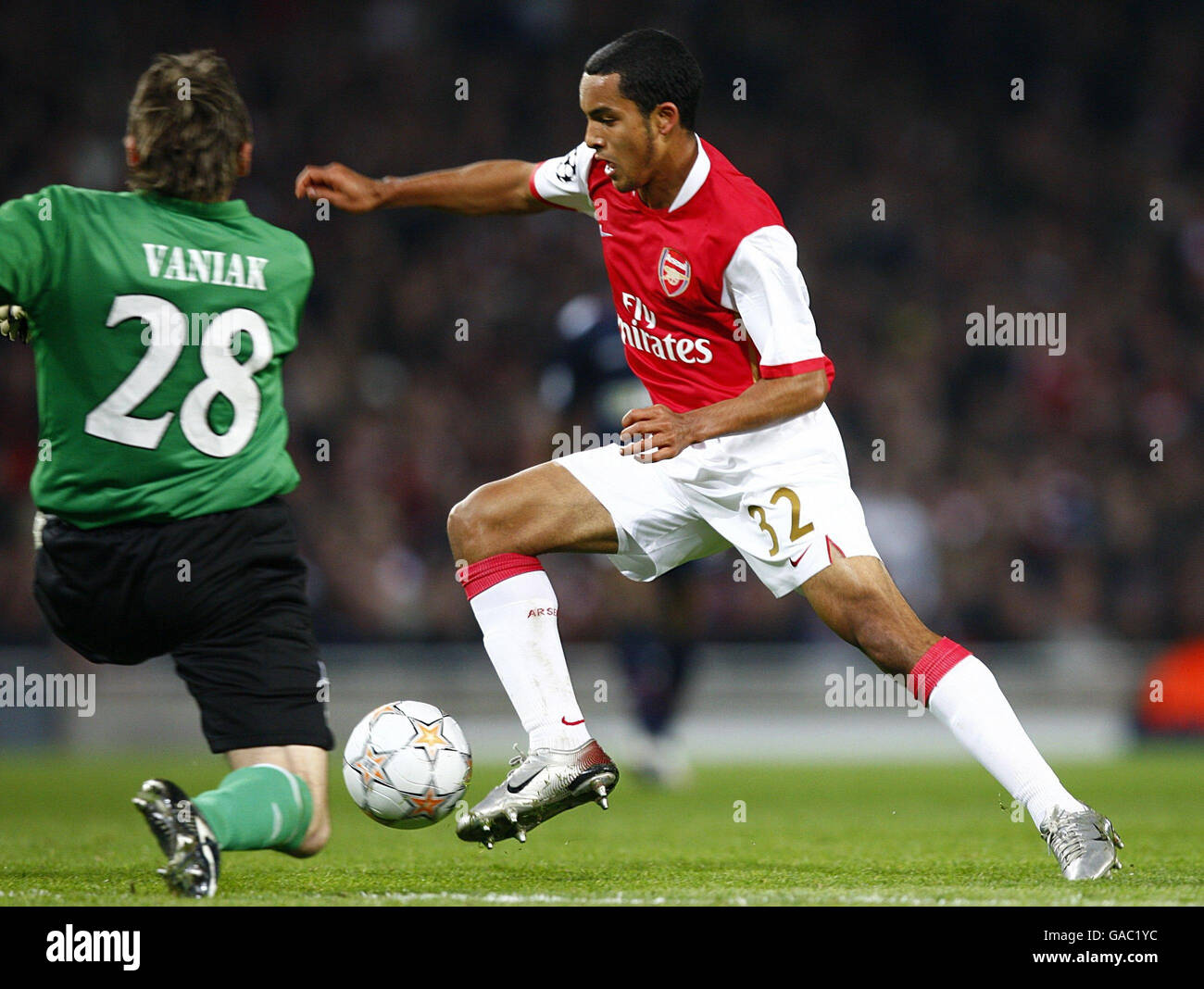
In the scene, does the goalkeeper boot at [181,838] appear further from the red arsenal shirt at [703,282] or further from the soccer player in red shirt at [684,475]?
the red arsenal shirt at [703,282]

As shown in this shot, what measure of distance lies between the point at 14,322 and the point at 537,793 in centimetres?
190

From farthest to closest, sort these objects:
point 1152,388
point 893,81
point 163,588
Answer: point 893,81, point 1152,388, point 163,588

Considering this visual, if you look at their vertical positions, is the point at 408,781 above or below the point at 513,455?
below

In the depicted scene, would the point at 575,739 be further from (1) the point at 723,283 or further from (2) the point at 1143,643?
(2) the point at 1143,643

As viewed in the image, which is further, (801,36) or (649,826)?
(801,36)

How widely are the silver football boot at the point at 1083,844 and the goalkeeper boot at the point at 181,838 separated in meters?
2.12

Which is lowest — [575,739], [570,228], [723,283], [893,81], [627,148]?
[575,739]

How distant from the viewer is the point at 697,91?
4594 millimetres

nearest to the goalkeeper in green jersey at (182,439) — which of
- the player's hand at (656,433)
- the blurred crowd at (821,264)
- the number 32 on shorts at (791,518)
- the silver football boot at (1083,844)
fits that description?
the player's hand at (656,433)

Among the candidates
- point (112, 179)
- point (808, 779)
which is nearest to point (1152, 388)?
point (808, 779)

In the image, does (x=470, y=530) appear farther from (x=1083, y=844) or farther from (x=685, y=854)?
(x=1083, y=844)

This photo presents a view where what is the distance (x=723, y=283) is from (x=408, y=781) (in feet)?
5.42

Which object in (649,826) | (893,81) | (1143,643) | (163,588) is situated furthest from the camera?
(893,81)

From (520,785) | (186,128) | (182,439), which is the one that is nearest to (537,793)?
(520,785)
